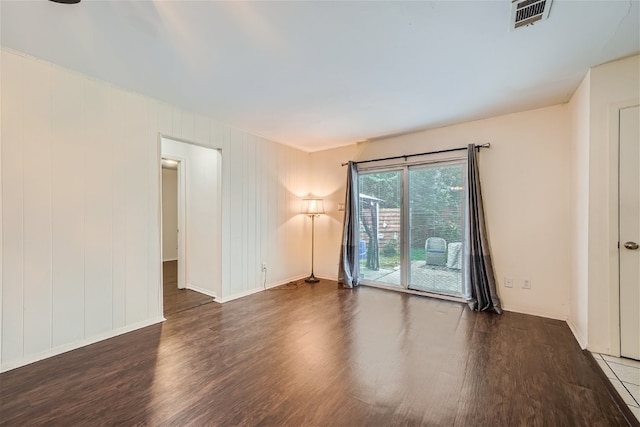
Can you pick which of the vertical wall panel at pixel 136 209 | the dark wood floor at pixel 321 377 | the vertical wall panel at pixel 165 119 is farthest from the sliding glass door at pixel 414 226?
the vertical wall panel at pixel 136 209

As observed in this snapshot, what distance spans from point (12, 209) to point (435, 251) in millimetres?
4480

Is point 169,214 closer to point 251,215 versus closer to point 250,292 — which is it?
point 251,215

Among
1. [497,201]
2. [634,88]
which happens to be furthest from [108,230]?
[634,88]

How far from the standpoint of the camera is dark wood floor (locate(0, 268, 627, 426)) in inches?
62.6

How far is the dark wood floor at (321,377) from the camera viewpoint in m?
1.59

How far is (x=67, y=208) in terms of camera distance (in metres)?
2.37

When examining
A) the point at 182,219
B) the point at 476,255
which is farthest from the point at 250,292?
the point at 476,255

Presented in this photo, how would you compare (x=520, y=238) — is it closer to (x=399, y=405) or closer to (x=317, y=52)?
(x=399, y=405)

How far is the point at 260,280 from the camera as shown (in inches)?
166

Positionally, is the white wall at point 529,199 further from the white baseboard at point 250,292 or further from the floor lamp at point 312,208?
the white baseboard at point 250,292

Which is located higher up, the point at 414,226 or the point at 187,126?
the point at 187,126

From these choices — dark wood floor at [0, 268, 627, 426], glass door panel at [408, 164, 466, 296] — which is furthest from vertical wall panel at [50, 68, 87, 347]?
glass door panel at [408, 164, 466, 296]

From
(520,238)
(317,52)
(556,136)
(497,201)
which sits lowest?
(520,238)

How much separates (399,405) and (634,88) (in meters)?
3.01
